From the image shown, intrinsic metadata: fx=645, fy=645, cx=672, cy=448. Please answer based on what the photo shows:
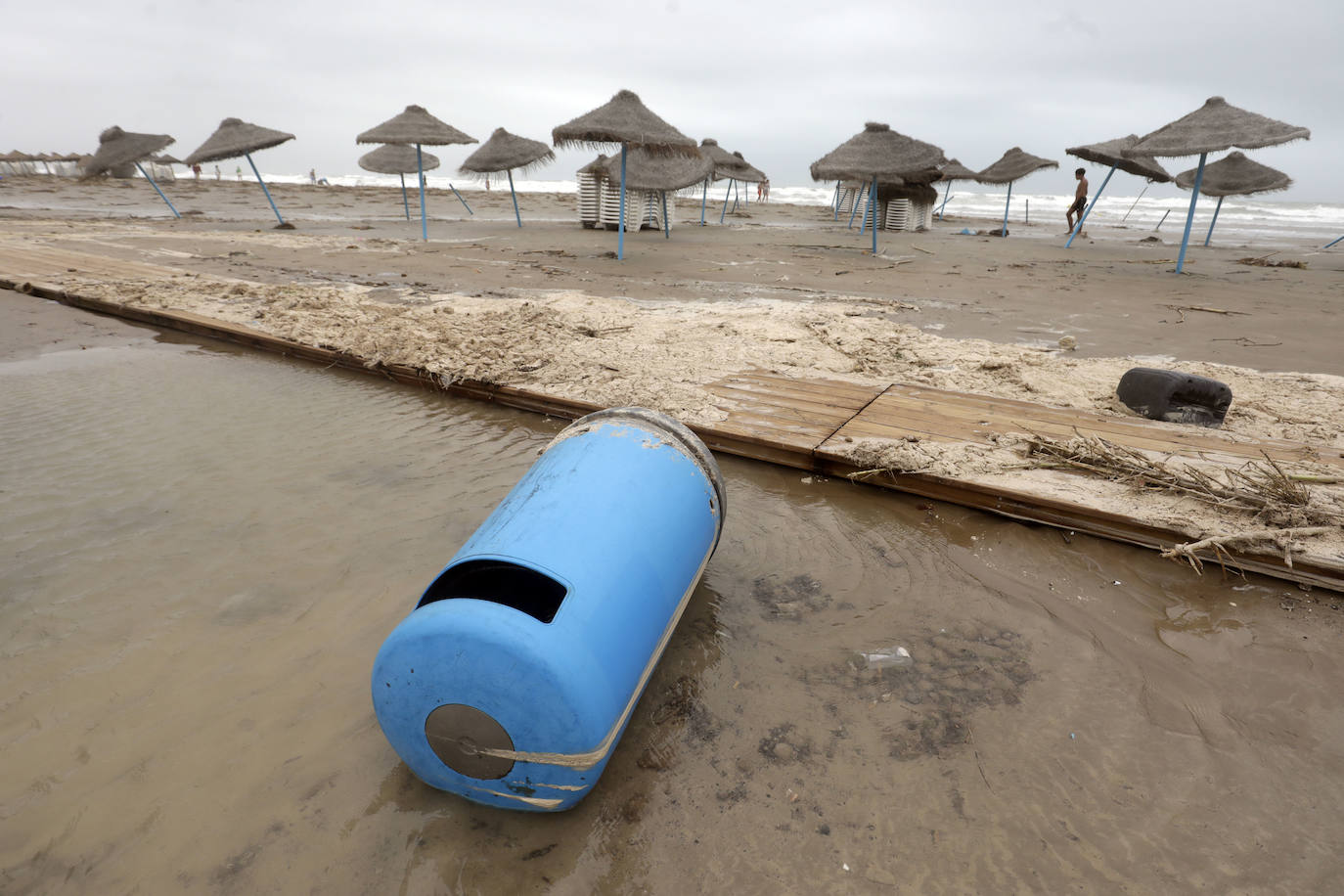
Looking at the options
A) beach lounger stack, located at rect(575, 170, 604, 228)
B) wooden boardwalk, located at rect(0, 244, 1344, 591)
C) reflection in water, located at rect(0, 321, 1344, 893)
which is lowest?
reflection in water, located at rect(0, 321, 1344, 893)

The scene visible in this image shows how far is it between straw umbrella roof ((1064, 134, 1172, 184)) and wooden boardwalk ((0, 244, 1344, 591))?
569 inches

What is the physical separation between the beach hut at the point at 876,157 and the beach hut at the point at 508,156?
7.82m

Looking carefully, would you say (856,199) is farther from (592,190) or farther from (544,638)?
(544,638)

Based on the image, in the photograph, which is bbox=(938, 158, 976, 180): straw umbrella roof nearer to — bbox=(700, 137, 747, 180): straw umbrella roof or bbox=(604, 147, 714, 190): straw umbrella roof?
bbox=(700, 137, 747, 180): straw umbrella roof

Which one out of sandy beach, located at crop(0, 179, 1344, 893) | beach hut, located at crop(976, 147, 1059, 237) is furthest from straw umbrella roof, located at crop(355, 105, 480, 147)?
beach hut, located at crop(976, 147, 1059, 237)

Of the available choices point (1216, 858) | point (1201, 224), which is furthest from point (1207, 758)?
point (1201, 224)

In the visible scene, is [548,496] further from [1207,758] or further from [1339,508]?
[1339,508]

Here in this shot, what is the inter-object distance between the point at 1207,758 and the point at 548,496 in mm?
2212

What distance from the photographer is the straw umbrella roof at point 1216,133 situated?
10.0 meters

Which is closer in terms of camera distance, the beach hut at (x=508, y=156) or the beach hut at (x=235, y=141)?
the beach hut at (x=235, y=141)

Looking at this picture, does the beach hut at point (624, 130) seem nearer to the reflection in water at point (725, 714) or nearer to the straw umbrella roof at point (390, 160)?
the reflection in water at point (725, 714)

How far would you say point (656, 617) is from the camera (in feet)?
6.43

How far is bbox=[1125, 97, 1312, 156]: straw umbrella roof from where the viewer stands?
1002 cm

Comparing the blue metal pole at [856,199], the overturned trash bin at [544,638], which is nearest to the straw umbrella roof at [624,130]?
the overturned trash bin at [544,638]
